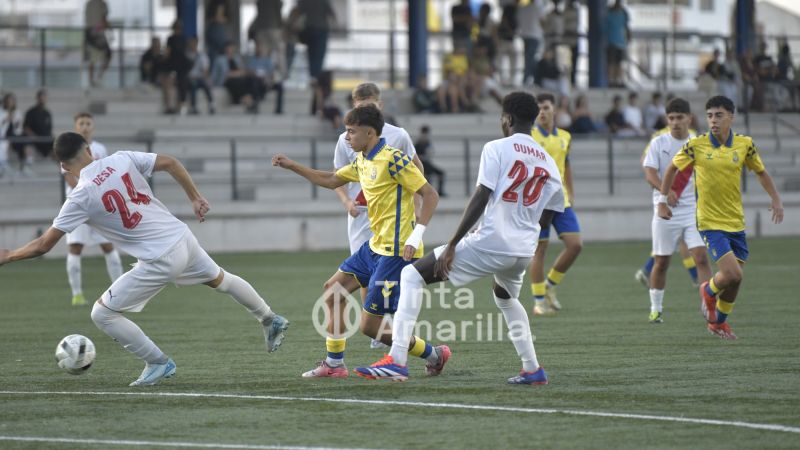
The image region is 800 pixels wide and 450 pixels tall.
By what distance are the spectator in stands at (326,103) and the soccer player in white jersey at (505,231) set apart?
19247 mm

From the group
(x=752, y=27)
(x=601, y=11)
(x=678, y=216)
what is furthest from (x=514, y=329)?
(x=752, y=27)

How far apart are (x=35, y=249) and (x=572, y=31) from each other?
2550cm

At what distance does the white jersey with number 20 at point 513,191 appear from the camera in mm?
8656

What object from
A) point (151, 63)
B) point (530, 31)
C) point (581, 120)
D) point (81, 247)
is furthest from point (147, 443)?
point (530, 31)

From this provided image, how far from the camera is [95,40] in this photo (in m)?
29.4

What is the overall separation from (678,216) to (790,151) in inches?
734

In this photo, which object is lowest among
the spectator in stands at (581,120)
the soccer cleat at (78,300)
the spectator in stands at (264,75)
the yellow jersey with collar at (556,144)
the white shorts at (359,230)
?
the soccer cleat at (78,300)

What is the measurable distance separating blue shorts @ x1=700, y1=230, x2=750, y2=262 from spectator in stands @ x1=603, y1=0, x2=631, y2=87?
2178cm

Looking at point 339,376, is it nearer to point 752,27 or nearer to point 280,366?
point 280,366

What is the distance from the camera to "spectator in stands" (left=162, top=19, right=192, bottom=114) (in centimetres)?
2728

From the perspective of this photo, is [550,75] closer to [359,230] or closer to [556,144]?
[556,144]

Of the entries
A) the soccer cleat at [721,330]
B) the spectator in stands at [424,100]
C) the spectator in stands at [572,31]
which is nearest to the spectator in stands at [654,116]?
the spectator in stands at [572,31]

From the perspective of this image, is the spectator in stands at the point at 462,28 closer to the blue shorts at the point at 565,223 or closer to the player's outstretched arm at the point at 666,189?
the blue shorts at the point at 565,223

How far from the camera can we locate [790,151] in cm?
3109
